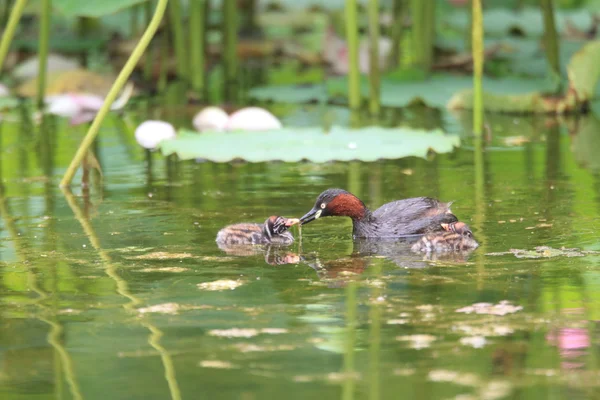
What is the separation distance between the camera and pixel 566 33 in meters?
13.4

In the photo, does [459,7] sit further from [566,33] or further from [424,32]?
[424,32]

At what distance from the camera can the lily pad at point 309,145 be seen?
714cm

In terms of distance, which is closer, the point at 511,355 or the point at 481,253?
the point at 511,355

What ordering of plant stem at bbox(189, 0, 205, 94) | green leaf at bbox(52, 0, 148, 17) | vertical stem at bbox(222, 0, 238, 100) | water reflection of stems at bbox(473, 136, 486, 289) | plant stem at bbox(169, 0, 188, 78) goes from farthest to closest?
1. vertical stem at bbox(222, 0, 238, 100)
2. plant stem at bbox(189, 0, 205, 94)
3. plant stem at bbox(169, 0, 188, 78)
4. green leaf at bbox(52, 0, 148, 17)
5. water reflection of stems at bbox(473, 136, 486, 289)

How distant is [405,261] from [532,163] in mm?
2930

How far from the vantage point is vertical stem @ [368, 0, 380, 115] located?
980 cm

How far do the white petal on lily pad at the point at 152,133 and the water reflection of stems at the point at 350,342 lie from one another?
468 centimetres

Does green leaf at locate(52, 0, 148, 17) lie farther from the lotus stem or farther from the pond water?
the lotus stem

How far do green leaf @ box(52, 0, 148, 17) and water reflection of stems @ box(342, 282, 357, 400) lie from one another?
10.4 feet

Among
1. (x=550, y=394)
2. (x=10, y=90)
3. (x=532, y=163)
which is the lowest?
(x=550, y=394)

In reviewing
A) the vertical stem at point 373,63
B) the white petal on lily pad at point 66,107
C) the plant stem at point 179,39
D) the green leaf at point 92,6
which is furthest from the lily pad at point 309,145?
the plant stem at point 179,39

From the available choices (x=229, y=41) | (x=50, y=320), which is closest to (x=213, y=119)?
(x=229, y=41)

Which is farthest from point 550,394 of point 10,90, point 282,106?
point 10,90

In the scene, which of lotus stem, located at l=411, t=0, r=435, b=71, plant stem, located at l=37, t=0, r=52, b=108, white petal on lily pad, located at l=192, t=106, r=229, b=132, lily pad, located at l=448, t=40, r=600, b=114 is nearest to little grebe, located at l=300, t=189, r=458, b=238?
white petal on lily pad, located at l=192, t=106, r=229, b=132
